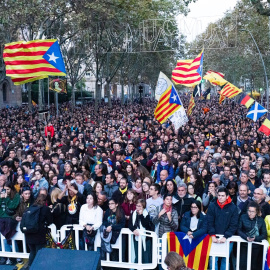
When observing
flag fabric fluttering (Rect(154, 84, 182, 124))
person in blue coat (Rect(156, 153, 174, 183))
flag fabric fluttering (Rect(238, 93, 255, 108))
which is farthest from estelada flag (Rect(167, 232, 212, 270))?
flag fabric fluttering (Rect(238, 93, 255, 108))

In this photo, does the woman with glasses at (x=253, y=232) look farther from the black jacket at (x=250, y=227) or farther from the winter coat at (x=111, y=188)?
the winter coat at (x=111, y=188)

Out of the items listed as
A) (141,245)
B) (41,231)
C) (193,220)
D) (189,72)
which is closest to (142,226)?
(141,245)

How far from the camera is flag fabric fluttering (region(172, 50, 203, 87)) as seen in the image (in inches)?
617

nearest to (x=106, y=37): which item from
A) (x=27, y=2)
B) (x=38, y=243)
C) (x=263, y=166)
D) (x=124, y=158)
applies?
(x=27, y=2)

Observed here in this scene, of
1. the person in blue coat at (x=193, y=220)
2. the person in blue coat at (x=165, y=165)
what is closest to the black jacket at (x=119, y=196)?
the person in blue coat at (x=193, y=220)

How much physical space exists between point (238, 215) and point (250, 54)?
34.3m

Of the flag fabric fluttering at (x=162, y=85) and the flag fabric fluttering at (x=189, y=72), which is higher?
the flag fabric fluttering at (x=189, y=72)

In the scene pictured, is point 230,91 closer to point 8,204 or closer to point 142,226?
point 142,226

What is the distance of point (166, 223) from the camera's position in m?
5.81

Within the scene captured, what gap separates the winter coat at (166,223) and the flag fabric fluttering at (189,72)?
33.6ft

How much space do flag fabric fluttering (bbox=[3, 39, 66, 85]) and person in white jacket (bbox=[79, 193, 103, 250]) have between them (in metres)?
5.96

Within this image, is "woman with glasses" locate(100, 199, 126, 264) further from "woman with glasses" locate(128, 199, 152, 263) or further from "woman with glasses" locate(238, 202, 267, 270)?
"woman with glasses" locate(238, 202, 267, 270)

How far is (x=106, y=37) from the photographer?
3109 centimetres

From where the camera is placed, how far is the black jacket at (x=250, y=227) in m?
5.37
